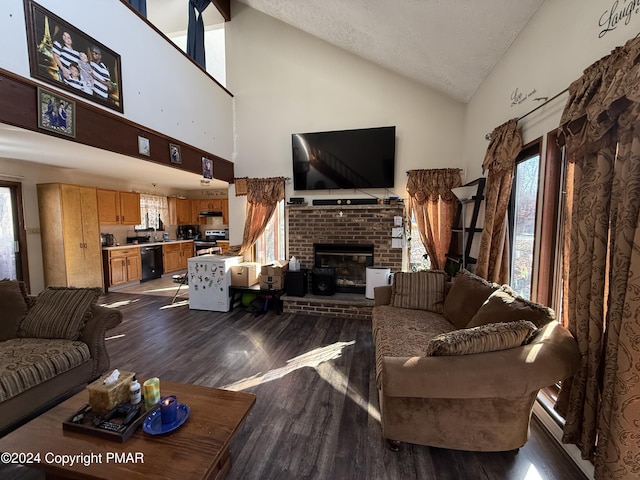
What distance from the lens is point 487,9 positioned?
7.29 ft

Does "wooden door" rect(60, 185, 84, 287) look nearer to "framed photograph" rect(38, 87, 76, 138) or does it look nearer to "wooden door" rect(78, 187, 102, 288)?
"wooden door" rect(78, 187, 102, 288)

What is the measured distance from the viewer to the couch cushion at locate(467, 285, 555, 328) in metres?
1.60

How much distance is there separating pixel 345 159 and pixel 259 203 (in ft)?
5.22

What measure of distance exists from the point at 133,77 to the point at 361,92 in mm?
2966

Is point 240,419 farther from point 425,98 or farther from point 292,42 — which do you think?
point 292,42

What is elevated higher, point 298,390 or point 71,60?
point 71,60

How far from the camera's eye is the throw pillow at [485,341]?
142 cm

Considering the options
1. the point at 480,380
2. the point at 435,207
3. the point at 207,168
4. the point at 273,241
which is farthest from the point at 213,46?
the point at 480,380

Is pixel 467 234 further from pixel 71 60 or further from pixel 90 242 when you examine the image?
pixel 90 242

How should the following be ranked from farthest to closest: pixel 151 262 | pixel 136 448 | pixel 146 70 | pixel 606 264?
pixel 151 262 < pixel 146 70 < pixel 606 264 < pixel 136 448

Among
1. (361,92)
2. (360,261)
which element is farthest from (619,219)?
(361,92)

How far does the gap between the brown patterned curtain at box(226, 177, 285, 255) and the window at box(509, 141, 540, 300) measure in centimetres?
314

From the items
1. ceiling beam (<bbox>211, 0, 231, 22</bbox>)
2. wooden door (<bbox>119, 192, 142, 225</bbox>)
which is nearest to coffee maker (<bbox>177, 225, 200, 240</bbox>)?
wooden door (<bbox>119, 192, 142, 225</bbox>)

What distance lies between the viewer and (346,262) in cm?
433
